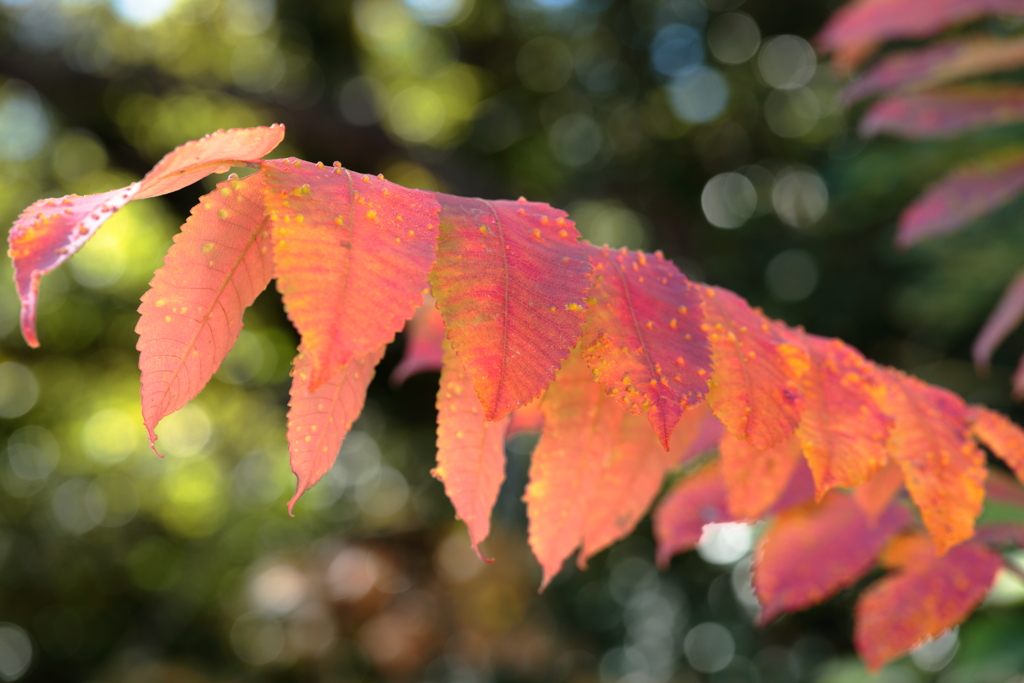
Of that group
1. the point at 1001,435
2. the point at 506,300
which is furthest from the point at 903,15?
the point at 506,300

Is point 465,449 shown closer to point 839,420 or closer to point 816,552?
point 839,420

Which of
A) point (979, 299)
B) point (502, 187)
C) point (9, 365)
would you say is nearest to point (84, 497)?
point (9, 365)

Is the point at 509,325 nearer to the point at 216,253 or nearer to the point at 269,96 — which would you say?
the point at 216,253

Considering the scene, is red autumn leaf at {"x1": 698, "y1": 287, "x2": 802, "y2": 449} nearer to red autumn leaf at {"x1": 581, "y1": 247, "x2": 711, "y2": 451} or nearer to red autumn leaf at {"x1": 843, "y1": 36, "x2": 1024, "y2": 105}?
red autumn leaf at {"x1": 581, "y1": 247, "x2": 711, "y2": 451}

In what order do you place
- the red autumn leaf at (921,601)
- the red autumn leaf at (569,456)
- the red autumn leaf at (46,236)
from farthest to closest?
the red autumn leaf at (921,601) < the red autumn leaf at (569,456) < the red autumn leaf at (46,236)

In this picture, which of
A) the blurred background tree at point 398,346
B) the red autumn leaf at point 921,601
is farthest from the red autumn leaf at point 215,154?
the blurred background tree at point 398,346

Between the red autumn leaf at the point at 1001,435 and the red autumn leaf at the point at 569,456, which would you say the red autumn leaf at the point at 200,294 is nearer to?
the red autumn leaf at the point at 569,456
